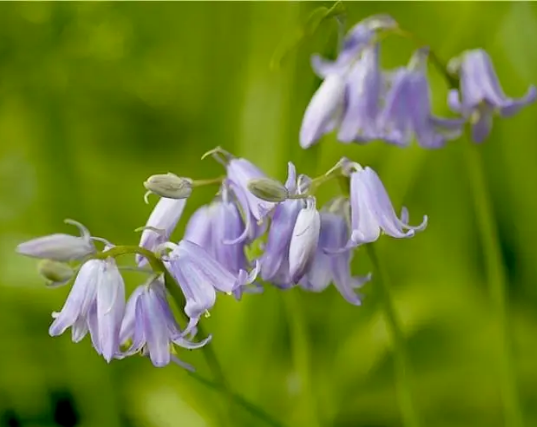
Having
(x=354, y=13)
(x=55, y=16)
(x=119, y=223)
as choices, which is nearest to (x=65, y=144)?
(x=55, y=16)

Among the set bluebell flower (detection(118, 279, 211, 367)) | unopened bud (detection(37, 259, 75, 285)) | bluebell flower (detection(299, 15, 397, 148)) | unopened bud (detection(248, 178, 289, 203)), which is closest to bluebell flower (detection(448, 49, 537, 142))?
bluebell flower (detection(299, 15, 397, 148))

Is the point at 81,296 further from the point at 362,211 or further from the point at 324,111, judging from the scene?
A: the point at 324,111

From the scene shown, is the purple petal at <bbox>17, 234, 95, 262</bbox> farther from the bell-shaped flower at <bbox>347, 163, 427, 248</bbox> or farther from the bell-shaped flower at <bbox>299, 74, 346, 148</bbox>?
the bell-shaped flower at <bbox>299, 74, 346, 148</bbox>

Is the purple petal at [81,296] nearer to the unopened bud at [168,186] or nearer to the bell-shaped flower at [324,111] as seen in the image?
the unopened bud at [168,186]

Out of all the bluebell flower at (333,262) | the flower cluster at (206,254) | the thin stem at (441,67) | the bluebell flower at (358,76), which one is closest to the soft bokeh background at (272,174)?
the bluebell flower at (358,76)

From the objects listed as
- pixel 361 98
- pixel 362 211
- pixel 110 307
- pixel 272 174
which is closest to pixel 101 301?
pixel 110 307

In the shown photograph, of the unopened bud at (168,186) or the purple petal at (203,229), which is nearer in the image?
the unopened bud at (168,186)

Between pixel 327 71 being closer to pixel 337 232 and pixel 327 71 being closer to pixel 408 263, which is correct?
pixel 337 232
